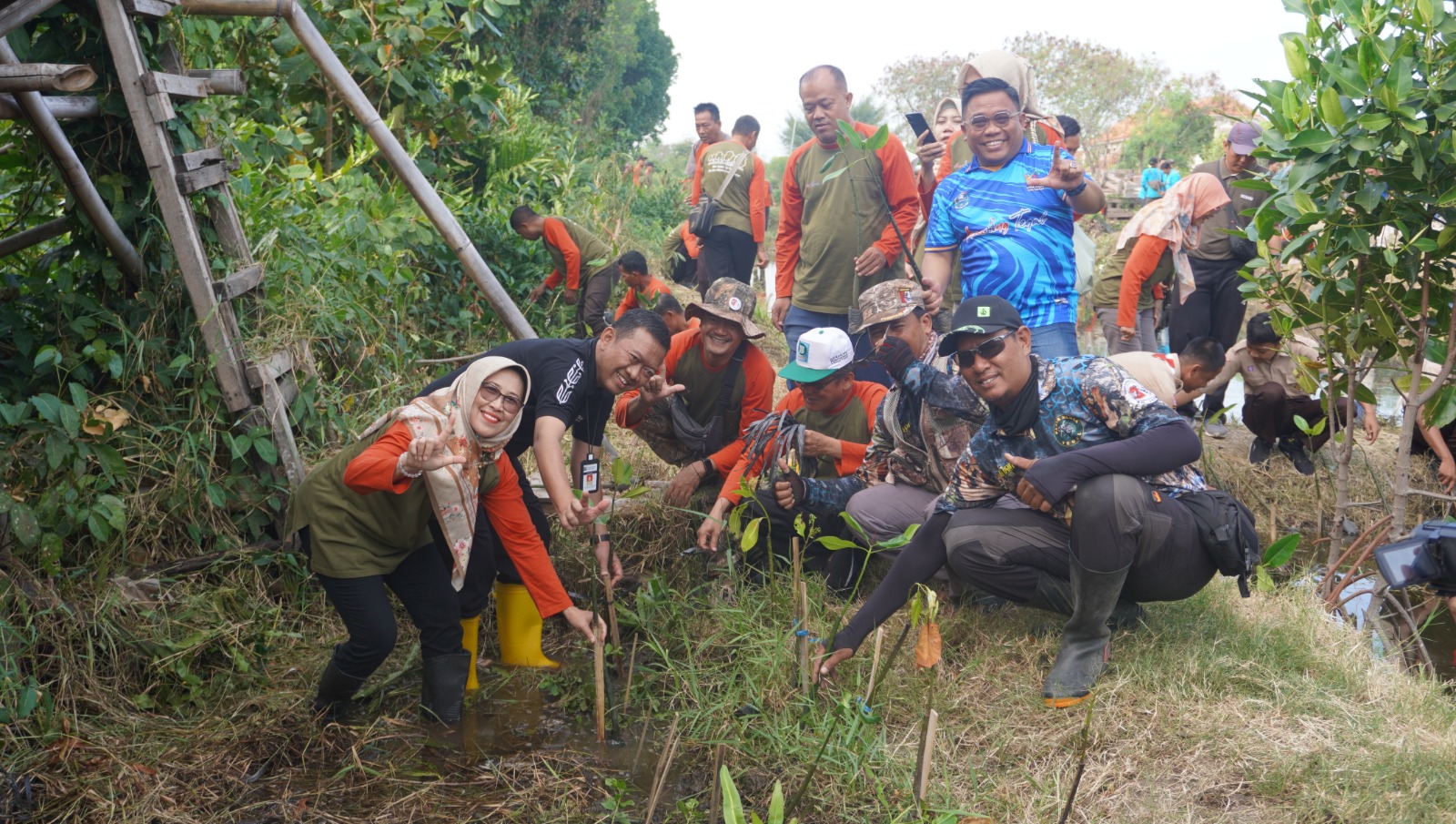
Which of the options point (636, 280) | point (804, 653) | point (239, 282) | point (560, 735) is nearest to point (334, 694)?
point (560, 735)

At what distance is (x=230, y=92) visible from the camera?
13.3 ft

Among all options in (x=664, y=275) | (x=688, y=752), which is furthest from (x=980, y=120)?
(x=664, y=275)

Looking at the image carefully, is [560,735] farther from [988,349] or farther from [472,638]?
[988,349]

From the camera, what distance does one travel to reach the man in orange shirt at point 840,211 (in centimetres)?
504

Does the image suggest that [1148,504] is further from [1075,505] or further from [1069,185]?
[1069,185]

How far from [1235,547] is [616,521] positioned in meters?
2.43

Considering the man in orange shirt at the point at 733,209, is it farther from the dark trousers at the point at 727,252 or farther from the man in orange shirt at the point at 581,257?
the man in orange shirt at the point at 581,257

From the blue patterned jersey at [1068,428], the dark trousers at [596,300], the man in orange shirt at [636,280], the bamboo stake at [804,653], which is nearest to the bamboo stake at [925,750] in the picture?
the bamboo stake at [804,653]

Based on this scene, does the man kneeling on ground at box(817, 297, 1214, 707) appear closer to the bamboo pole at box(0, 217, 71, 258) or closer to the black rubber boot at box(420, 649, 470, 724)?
the black rubber boot at box(420, 649, 470, 724)

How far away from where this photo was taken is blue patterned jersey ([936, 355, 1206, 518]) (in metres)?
3.19

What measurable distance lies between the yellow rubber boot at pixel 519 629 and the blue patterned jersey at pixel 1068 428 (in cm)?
151

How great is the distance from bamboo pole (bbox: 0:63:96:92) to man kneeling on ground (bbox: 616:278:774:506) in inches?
82.2

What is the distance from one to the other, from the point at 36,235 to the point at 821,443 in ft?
9.71

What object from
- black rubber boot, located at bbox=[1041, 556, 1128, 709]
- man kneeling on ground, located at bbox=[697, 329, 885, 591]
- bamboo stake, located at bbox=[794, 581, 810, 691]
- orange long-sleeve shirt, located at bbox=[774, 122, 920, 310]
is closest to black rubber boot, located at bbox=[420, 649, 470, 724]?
man kneeling on ground, located at bbox=[697, 329, 885, 591]
